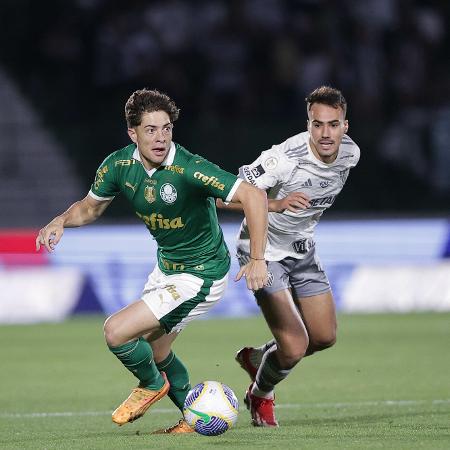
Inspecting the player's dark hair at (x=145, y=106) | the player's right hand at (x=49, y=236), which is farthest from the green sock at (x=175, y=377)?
the player's dark hair at (x=145, y=106)

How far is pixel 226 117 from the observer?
666 inches

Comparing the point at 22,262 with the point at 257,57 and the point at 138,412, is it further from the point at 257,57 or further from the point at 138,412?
the point at 138,412

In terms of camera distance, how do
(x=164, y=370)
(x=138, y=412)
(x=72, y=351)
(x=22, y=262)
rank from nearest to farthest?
1. (x=138, y=412)
2. (x=164, y=370)
3. (x=72, y=351)
4. (x=22, y=262)

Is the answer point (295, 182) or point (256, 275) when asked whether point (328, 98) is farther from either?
point (256, 275)

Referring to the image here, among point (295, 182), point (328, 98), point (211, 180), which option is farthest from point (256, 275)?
point (328, 98)

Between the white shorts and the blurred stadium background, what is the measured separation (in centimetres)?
773

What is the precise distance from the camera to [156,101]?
6.90 meters

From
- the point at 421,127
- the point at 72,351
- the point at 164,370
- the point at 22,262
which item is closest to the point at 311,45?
the point at 421,127

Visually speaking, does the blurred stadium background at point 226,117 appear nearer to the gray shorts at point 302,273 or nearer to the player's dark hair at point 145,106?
the gray shorts at point 302,273

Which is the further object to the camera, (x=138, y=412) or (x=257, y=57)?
(x=257, y=57)

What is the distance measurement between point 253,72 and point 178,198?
10368 millimetres

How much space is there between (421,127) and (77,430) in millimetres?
9795

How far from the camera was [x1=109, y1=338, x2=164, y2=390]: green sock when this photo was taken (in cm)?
687

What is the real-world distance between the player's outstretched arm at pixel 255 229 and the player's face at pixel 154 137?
1.63ft
